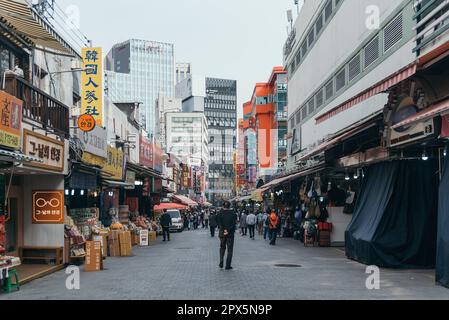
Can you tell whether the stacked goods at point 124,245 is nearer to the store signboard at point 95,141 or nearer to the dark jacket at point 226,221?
the store signboard at point 95,141

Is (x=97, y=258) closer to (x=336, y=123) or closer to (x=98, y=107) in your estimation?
(x=98, y=107)

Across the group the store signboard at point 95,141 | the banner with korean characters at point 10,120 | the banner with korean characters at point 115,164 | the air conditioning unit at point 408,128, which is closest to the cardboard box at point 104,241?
the store signboard at point 95,141

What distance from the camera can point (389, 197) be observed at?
1580 centimetres

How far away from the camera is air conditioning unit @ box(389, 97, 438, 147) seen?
12.9 meters

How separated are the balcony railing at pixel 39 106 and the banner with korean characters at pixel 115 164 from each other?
24.1 feet

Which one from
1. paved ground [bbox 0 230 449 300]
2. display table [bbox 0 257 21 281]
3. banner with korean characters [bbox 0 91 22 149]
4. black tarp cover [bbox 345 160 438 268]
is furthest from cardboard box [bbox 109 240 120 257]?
black tarp cover [bbox 345 160 438 268]

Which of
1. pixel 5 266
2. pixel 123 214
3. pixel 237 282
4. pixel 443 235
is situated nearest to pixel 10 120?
pixel 5 266

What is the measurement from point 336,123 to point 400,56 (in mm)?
10307

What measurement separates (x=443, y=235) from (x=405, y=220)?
11.4 feet

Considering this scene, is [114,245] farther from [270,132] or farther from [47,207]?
[270,132]

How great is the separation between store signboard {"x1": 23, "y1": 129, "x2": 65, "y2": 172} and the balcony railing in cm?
40

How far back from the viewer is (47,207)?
1677 centimetres

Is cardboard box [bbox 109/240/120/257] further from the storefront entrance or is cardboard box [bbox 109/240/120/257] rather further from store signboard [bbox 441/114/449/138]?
store signboard [bbox 441/114/449/138]

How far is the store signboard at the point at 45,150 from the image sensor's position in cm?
1427
